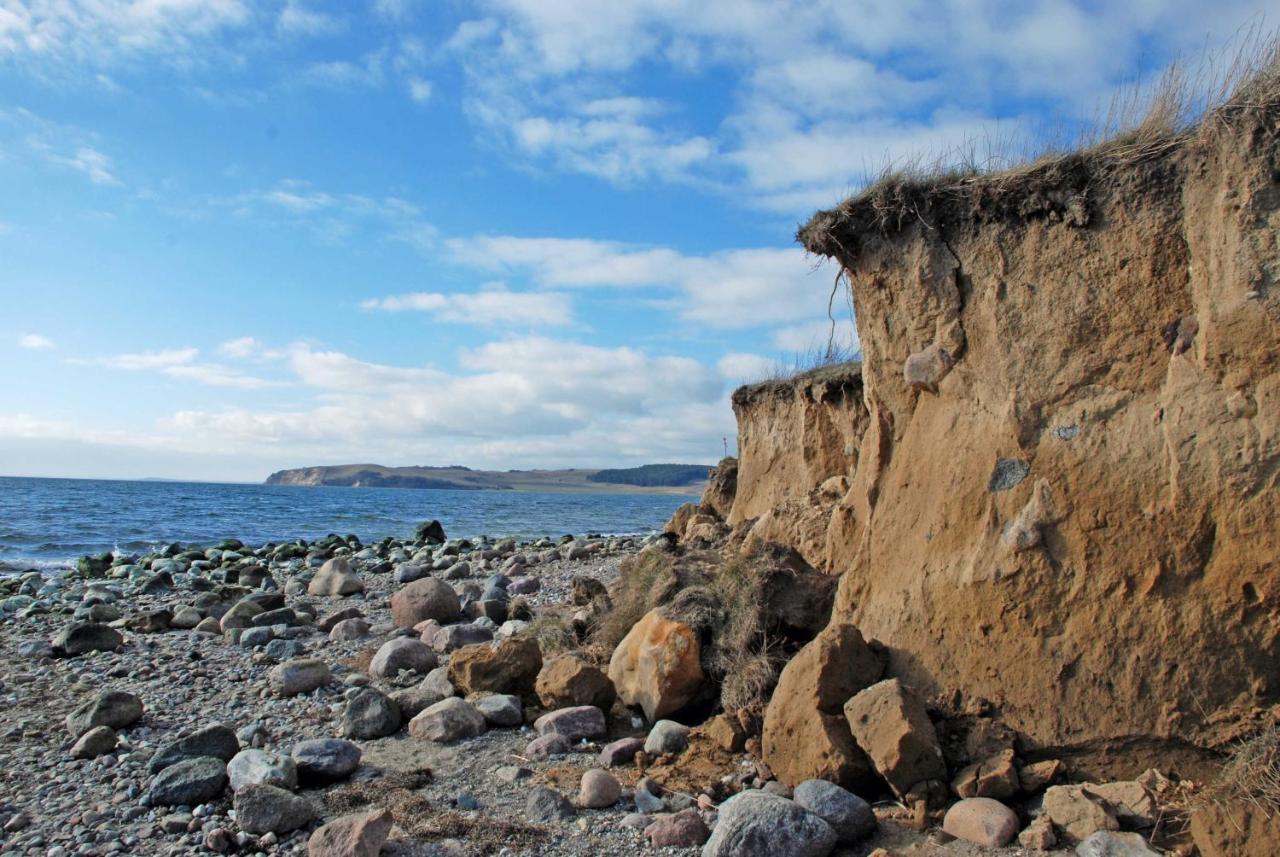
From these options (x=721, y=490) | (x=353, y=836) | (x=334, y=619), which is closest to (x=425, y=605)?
(x=334, y=619)

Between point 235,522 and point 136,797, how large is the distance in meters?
39.1

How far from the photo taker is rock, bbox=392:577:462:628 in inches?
470

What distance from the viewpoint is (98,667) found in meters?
9.70

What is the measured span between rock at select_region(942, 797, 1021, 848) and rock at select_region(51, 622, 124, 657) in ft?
32.9

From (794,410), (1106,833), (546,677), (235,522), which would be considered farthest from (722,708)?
(235,522)

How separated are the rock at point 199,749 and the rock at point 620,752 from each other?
8.90 feet

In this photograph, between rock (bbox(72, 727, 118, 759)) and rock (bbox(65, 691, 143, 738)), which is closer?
rock (bbox(72, 727, 118, 759))

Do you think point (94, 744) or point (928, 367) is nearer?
point (928, 367)

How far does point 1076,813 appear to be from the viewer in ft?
15.5

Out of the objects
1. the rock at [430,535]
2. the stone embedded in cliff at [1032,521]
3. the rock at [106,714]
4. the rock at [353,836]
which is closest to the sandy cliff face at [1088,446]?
the stone embedded in cliff at [1032,521]

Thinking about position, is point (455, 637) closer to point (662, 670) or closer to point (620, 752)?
point (662, 670)

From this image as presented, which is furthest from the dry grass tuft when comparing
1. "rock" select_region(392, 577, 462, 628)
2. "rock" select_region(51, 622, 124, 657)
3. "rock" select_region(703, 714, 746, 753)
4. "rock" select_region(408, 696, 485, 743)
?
"rock" select_region(51, 622, 124, 657)

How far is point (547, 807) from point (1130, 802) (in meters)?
3.32

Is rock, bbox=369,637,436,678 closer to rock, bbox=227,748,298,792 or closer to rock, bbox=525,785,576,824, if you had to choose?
rock, bbox=227,748,298,792
